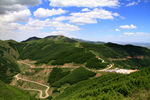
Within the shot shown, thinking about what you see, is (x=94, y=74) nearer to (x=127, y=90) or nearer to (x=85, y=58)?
(x=85, y=58)

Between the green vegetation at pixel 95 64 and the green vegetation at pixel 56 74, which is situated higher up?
the green vegetation at pixel 95 64

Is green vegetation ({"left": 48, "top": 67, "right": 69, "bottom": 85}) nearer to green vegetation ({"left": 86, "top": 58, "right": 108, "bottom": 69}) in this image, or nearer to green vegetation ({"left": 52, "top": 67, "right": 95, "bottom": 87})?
green vegetation ({"left": 52, "top": 67, "right": 95, "bottom": 87})

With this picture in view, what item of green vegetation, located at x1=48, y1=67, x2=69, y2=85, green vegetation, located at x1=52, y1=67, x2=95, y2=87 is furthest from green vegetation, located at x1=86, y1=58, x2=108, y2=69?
green vegetation, located at x1=48, y1=67, x2=69, y2=85

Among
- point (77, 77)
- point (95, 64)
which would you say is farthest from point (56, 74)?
point (95, 64)

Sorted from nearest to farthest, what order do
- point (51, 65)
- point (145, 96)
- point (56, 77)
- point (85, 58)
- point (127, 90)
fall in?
point (145, 96) < point (127, 90) < point (56, 77) < point (85, 58) < point (51, 65)

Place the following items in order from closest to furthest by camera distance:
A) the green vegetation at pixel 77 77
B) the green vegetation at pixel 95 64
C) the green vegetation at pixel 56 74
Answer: the green vegetation at pixel 77 77 → the green vegetation at pixel 95 64 → the green vegetation at pixel 56 74

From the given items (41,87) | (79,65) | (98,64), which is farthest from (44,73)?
(98,64)

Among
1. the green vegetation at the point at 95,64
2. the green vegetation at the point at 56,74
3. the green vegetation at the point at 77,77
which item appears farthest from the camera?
the green vegetation at the point at 56,74

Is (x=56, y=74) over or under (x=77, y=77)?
under

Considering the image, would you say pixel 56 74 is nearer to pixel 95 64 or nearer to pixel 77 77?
pixel 77 77

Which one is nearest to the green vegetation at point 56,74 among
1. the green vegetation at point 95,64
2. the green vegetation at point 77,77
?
the green vegetation at point 77,77

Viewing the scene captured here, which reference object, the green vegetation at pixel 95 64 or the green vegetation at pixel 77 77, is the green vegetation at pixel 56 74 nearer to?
the green vegetation at pixel 77 77
